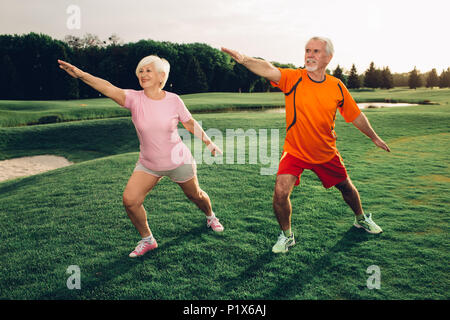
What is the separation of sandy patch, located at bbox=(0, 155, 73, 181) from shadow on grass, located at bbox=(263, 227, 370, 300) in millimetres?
12558

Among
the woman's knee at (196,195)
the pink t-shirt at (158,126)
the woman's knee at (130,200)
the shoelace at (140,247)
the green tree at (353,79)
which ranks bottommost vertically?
the shoelace at (140,247)

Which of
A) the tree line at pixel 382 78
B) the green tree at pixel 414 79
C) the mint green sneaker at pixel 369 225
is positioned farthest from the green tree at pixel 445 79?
the mint green sneaker at pixel 369 225

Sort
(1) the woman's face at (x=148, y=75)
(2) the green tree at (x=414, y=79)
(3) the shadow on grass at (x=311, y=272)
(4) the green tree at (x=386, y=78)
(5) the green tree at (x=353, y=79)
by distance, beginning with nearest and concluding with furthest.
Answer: (3) the shadow on grass at (x=311, y=272) → (1) the woman's face at (x=148, y=75) → (5) the green tree at (x=353, y=79) → (4) the green tree at (x=386, y=78) → (2) the green tree at (x=414, y=79)

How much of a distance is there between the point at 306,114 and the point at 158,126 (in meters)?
1.82

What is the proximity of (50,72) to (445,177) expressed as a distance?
203ft

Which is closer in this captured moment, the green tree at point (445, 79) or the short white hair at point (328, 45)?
the short white hair at point (328, 45)

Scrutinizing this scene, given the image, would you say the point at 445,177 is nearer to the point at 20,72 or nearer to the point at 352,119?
the point at 352,119

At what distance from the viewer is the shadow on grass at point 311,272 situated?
130 inches

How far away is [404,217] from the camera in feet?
16.6

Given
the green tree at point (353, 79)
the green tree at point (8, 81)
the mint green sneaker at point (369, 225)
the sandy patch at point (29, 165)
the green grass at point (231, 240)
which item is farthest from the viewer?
the green tree at point (353, 79)

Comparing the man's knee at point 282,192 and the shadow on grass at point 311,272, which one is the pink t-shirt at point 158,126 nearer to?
the man's knee at point 282,192

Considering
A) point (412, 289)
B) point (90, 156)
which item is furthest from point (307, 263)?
point (90, 156)

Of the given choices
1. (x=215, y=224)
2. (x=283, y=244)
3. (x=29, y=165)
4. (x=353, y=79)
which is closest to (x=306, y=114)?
(x=283, y=244)

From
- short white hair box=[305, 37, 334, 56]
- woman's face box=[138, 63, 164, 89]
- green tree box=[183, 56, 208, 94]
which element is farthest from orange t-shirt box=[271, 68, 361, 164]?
green tree box=[183, 56, 208, 94]
